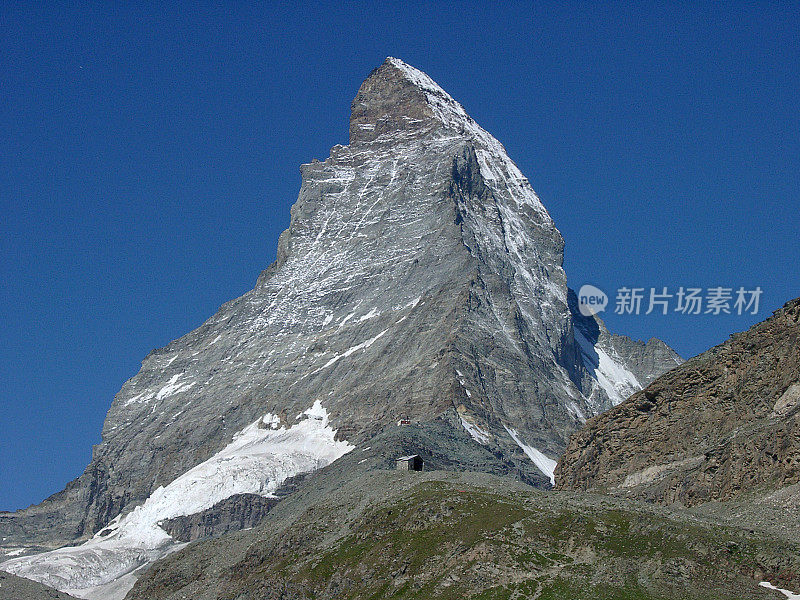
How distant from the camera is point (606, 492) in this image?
12988cm

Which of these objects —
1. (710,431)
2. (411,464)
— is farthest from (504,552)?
(411,464)

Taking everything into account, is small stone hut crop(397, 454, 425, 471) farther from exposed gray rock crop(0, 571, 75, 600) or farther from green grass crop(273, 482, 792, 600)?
exposed gray rock crop(0, 571, 75, 600)

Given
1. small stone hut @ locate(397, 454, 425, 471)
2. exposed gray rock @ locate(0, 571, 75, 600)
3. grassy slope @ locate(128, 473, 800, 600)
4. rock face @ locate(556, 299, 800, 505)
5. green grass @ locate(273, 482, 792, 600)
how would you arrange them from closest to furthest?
grassy slope @ locate(128, 473, 800, 600) < green grass @ locate(273, 482, 792, 600) < rock face @ locate(556, 299, 800, 505) < exposed gray rock @ locate(0, 571, 75, 600) < small stone hut @ locate(397, 454, 425, 471)

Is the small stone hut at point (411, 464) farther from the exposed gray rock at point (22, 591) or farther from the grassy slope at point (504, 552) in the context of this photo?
the exposed gray rock at point (22, 591)

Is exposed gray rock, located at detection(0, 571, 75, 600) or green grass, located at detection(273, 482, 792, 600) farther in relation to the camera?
exposed gray rock, located at detection(0, 571, 75, 600)

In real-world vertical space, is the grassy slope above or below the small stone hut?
below

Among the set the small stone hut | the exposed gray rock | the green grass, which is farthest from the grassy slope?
the small stone hut

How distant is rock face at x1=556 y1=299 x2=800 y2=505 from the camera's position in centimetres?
11125

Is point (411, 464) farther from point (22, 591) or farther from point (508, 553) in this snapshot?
point (508, 553)

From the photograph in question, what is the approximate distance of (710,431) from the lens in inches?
4958

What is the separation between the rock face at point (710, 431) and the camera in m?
111

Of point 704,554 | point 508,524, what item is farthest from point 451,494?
point 704,554

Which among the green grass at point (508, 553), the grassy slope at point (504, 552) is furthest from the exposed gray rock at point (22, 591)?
the green grass at point (508, 553)

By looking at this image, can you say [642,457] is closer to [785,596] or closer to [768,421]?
[768,421]
